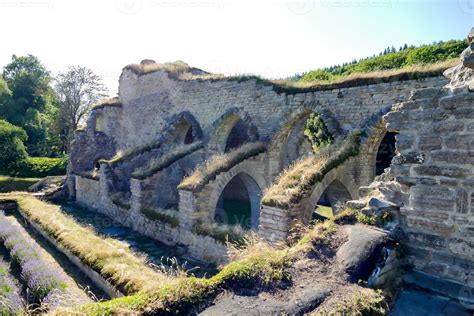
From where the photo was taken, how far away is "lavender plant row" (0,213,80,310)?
6199 millimetres

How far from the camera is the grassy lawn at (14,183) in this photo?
22.0 meters

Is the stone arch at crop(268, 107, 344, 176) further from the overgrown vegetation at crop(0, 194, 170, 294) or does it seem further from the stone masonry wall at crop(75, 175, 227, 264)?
the overgrown vegetation at crop(0, 194, 170, 294)

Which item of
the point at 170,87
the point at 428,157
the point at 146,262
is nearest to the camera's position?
the point at 428,157

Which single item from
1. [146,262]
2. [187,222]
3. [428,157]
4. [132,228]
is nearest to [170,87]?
[132,228]

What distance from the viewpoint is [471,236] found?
3354 millimetres

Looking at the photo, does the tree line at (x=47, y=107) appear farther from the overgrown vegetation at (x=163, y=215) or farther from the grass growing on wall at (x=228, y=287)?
the grass growing on wall at (x=228, y=287)

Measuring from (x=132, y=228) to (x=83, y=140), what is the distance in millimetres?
9312

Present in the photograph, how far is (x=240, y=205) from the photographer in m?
17.3

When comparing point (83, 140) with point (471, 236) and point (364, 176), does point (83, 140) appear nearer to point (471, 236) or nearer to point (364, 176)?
point (364, 176)

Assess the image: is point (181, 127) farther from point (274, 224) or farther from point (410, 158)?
point (410, 158)

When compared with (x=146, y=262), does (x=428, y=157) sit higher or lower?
higher

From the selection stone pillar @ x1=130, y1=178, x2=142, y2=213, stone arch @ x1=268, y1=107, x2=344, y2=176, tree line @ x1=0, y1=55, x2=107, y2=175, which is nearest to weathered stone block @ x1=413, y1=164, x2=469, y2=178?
stone arch @ x1=268, y1=107, x2=344, y2=176

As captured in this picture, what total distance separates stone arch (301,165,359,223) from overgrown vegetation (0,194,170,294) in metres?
3.39

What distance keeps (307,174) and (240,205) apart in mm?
9791
